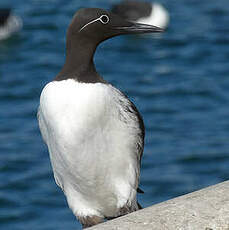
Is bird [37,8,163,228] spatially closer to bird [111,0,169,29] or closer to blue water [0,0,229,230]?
blue water [0,0,229,230]

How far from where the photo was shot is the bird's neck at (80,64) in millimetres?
6242

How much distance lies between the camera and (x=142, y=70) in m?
19.3

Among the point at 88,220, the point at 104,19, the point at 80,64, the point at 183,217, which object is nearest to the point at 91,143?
the point at 80,64

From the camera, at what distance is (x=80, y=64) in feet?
20.6

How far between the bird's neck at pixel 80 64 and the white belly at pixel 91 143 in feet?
0.20

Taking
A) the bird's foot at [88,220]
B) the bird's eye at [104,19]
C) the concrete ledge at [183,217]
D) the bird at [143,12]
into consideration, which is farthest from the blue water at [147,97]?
the concrete ledge at [183,217]

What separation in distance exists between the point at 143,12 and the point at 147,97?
5.60m

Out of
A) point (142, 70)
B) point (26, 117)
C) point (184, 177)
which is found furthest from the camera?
point (142, 70)

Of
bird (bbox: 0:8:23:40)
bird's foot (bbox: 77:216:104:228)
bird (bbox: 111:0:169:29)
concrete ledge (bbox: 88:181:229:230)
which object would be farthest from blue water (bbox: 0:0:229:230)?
concrete ledge (bbox: 88:181:229:230)

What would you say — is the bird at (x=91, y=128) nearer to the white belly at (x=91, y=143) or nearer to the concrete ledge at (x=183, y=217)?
the white belly at (x=91, y=143)

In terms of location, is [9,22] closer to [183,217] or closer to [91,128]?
[91,128]

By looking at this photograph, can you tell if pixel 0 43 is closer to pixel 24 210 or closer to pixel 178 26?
pixel 178 26

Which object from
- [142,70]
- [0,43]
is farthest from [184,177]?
[0,43]

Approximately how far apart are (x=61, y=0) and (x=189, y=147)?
8.70 metres
